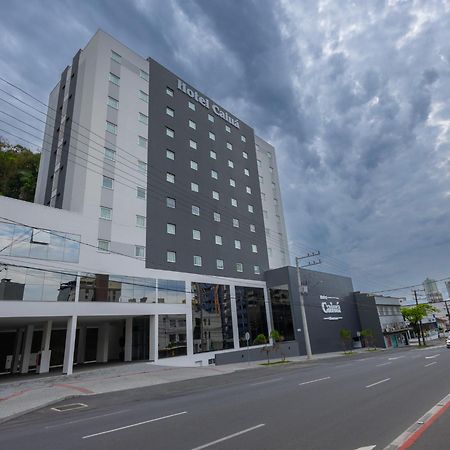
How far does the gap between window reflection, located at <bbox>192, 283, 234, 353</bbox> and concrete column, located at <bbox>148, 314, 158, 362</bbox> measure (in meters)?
4.71

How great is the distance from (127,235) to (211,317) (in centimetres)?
1310

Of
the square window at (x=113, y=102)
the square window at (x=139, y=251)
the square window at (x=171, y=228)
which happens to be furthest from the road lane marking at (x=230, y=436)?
the square window at (x=113, y=102)

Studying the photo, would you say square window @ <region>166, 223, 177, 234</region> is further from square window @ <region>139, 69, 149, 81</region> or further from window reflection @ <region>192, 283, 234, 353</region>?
square window @ <region>139, 69, 149, 81</region>

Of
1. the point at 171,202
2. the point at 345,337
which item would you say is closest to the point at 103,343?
the point at 171,202

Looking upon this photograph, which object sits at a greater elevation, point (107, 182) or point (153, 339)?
point (107, 182)

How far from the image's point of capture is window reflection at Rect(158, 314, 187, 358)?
100 feet

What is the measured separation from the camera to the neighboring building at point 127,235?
82.5 ft

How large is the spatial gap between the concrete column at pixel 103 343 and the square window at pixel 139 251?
27.8ft

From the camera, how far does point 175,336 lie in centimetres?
3166

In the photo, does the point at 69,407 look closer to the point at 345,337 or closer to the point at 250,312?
the point at 250,312

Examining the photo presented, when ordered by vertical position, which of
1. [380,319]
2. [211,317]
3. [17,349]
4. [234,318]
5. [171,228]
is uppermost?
[171,228]

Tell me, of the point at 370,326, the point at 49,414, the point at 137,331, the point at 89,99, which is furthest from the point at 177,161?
the point at 370,326

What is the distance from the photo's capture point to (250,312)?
136 feet

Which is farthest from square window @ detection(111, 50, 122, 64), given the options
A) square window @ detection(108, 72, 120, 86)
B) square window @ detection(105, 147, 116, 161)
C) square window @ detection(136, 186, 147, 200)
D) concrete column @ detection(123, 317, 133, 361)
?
concrete column @ detection(123, 317, 133, 361)
